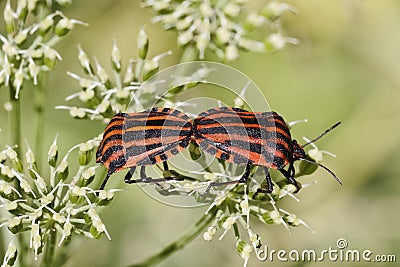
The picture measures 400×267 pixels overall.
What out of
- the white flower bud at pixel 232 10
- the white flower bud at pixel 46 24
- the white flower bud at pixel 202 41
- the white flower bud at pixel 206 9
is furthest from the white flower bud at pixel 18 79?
the white flower bud at pixel 232 10

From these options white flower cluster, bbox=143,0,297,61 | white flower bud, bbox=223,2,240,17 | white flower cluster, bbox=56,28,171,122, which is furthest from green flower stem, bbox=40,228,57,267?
white flower bud, bbox=223,2,240,17

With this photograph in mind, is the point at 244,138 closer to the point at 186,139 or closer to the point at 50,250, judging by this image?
the point at 186,139

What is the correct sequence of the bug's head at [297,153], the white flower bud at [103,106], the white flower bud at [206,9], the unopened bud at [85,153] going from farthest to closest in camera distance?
the white flower bud at [206,9] → the white flower bud at [103,106] → the bug's head at [297,153] → the unopened bud at [85,153]

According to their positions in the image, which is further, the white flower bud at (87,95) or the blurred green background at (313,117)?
the blurred green background at (313,117)

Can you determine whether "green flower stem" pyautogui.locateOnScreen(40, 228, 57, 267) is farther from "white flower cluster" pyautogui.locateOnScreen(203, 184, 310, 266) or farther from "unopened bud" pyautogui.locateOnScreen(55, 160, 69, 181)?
"white flower cluster" pyautogui.locateOnScreen(203, 184, 310, 266)

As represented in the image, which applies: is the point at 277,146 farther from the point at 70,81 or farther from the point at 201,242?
the point at 70,81

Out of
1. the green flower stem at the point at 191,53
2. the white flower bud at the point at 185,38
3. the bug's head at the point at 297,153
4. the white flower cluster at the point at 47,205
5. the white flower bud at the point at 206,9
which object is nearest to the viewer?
the white flower cluster at the point at 47,205

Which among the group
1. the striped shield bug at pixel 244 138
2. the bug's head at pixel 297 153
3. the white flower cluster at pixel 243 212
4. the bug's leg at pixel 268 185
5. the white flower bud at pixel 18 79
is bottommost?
the white flower cluster at pixel 243 212

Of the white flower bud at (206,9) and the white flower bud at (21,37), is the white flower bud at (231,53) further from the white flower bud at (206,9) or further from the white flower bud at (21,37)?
the white flower bud at (21,37)
